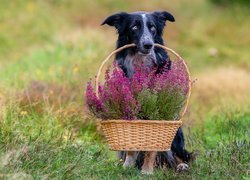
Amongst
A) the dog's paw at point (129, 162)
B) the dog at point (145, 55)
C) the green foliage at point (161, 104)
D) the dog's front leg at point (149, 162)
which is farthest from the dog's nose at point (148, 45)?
the dog's paw at point (129, 162)

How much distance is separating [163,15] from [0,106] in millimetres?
2213

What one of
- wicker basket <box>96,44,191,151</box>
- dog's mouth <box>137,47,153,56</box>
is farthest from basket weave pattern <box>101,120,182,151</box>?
dog's mouth <box>137,47,153,56</box>

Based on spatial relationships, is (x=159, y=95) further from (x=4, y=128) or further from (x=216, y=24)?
(x=216, y=24)

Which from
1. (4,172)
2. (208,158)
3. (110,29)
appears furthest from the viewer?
(110,29)

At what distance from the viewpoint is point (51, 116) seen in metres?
9.52

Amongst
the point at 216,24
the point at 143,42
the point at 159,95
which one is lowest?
the point at 216,24

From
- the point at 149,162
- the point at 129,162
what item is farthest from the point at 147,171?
the point at 129,162

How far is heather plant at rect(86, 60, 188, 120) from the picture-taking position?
Answer: 7.56 metres

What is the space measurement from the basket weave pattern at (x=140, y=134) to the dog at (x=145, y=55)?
45 cm

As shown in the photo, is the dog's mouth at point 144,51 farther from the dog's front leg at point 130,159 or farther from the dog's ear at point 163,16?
the dog's front leg at point 130,159

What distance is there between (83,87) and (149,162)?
4116mm

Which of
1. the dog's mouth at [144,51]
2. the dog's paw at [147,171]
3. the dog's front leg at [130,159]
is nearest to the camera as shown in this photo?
the dog's paw at [147,171]

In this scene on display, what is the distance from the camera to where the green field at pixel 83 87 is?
7680 millimetres

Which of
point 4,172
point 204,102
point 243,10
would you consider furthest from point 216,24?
point 4,172
